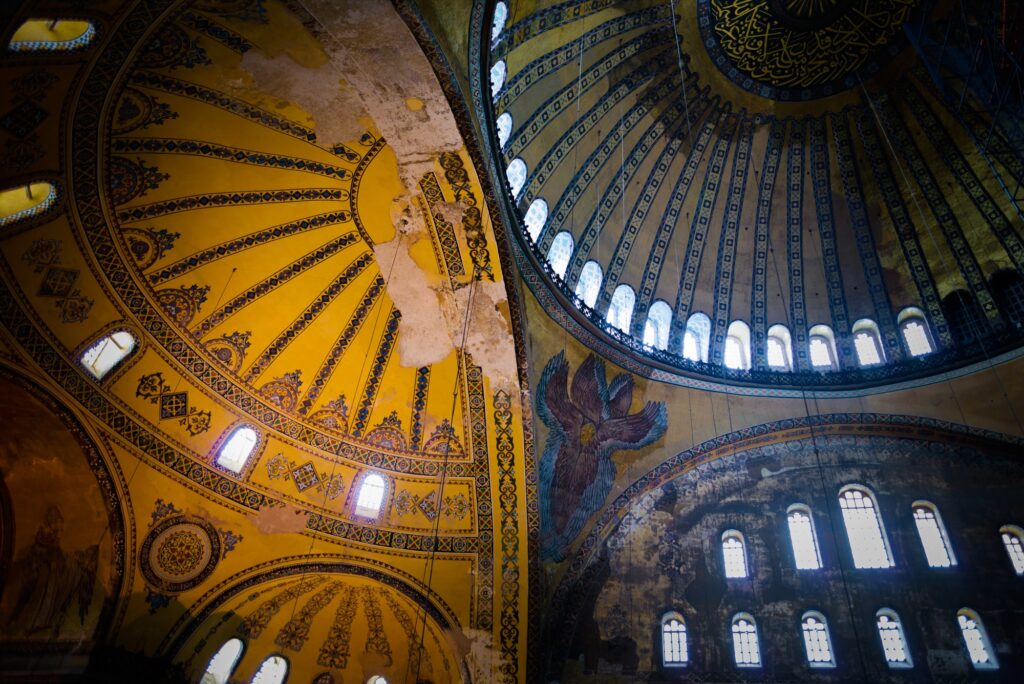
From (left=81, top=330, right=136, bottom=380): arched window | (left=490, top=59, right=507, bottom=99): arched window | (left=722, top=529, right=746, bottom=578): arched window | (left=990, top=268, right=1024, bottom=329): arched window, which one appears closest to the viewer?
(left=81, top=330, right=136, bottom=380): arched window

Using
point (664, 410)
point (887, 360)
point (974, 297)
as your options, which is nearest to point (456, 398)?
point (664, 410)

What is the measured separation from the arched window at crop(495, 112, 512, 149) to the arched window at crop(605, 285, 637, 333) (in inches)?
156

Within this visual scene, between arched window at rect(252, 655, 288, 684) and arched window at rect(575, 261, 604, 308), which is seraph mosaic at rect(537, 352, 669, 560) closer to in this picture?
arched window at rect(575, 261, 604, 308)

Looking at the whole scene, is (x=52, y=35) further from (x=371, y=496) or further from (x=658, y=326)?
(x=658, y=326)

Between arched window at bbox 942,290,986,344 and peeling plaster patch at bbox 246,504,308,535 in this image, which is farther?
arched window at bbox 942,290,986,344

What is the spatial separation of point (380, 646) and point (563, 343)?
250 inches

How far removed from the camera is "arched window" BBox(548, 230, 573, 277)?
36.2ft

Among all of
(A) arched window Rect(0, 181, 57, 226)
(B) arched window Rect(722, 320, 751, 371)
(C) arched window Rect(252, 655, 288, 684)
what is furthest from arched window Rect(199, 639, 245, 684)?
(B) arched window Rect(722, 320, 751, 371)

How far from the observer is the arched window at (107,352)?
8.79 meters

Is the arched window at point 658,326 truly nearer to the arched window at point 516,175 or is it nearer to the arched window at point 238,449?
the arched window at point 516,175

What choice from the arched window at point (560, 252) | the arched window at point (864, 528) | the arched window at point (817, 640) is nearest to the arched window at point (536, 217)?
the arched window at point (560, 252)

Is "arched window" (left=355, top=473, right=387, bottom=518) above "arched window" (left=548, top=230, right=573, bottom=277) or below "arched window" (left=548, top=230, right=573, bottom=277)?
below

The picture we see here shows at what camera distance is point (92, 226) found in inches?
324

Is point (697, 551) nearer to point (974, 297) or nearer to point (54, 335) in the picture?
point (974, 297)
